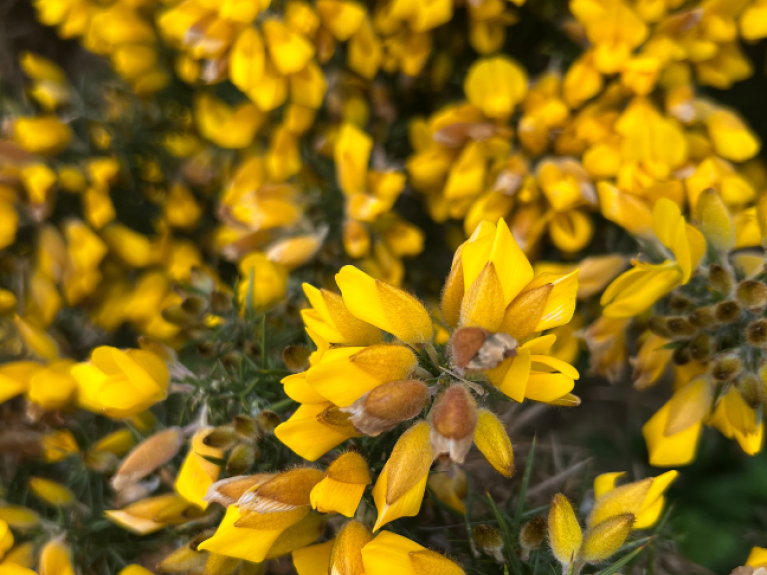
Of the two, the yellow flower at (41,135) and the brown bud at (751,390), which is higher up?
the yellow flower at (41,135)

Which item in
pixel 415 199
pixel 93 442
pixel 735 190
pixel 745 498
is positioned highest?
pixel 735 190

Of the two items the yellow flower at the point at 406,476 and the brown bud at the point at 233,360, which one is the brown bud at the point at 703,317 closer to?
the yellow flower at the point at 406,476

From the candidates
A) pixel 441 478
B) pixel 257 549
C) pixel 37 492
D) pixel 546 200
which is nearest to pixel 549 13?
pixel 546 200

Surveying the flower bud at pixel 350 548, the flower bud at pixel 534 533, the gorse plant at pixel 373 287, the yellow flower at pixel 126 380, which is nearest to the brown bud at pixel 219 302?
the gorse plant at pixel 373 287

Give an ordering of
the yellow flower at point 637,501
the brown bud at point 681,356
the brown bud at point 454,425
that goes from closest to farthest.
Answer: the brown bud at point 454,425
the yellow flower at point 637,501
the brown bud at point 681,356

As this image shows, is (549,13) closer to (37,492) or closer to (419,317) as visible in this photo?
(419,317)

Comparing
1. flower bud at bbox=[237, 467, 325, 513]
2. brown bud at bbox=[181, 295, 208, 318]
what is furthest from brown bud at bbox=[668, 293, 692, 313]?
brown bud at bbox=[181, 295, 208, 318]

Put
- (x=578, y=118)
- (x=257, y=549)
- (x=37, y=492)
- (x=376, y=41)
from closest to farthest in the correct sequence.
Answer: (x=257, y=549)
(x=37, y=492)
(x=578, y=118)
(x=376, y=41)

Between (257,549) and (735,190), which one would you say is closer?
(257,549)
